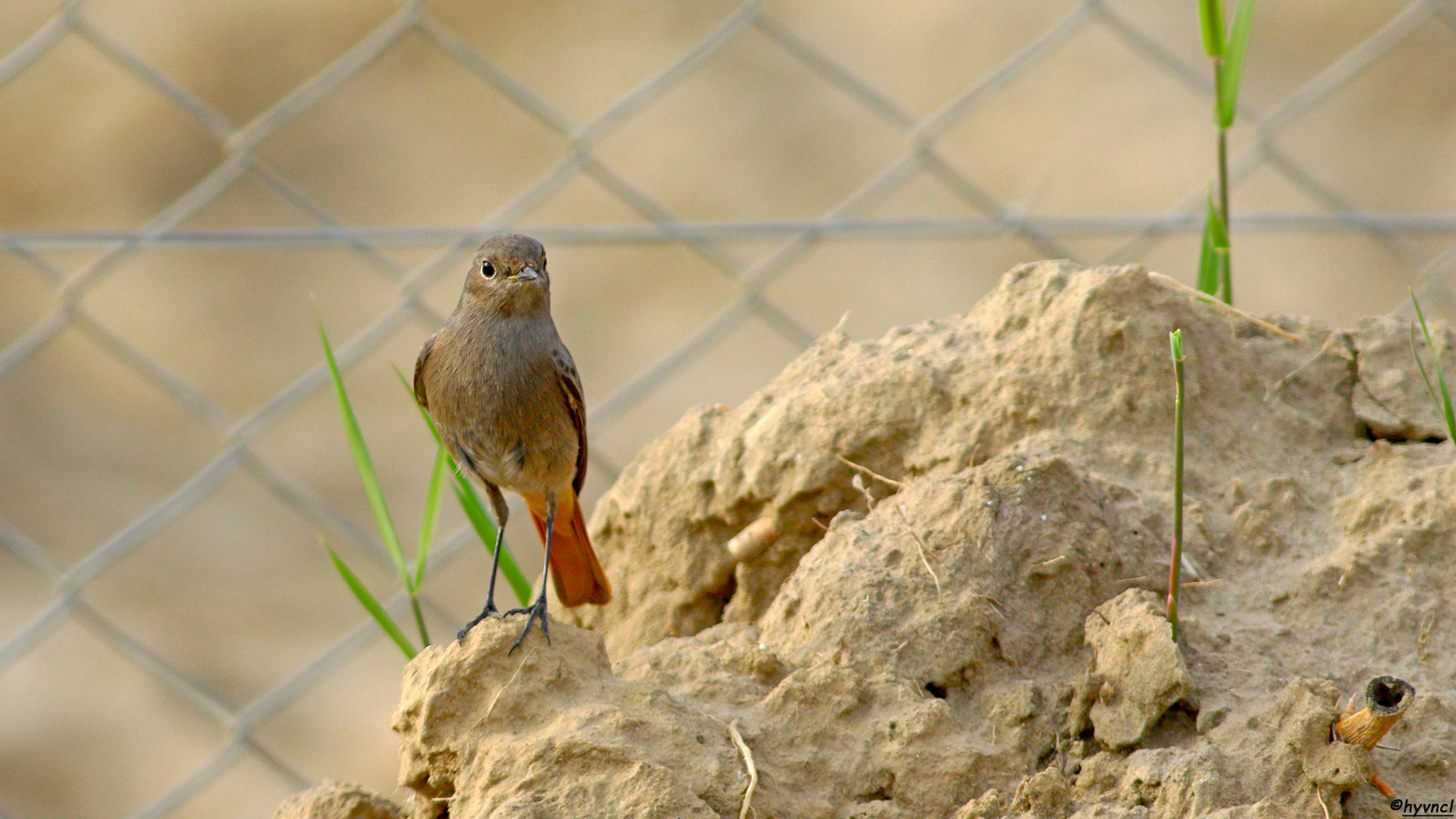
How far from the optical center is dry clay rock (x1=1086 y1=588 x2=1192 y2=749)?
2.41 meters

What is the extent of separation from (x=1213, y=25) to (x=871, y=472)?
116 cm

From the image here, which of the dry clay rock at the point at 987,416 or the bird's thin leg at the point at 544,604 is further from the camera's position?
the dry clay rock at the point at 987,416

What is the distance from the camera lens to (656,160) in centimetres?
782

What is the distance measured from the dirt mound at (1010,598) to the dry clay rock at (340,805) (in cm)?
17

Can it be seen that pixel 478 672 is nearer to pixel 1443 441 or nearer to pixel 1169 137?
pixel 1443 441

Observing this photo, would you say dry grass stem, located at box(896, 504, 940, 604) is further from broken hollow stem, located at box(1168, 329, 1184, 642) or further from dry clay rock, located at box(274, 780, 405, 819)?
dry clay rock, located at box(274, 780, 405, 819)

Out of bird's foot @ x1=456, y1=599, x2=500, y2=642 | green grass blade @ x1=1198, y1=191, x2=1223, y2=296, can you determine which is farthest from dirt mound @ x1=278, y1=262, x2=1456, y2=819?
bird's foot @ x1=456, y1=599, x2=500, y2=642

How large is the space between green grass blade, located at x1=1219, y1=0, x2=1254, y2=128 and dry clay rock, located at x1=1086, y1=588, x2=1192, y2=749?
4.02 ft

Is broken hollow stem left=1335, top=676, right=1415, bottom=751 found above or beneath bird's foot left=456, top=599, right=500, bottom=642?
beneath

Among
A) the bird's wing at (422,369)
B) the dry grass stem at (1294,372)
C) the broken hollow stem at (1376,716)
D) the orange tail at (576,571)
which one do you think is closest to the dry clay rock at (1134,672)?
the broken hollow stem at (1376,716)

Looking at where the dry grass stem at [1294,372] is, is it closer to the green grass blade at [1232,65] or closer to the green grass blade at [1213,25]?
the green grass blade at [1232,65]

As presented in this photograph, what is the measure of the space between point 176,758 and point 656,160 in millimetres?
3556

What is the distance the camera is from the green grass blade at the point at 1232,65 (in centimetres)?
332

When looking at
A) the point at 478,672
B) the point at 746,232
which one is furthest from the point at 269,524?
the point at 478,672
